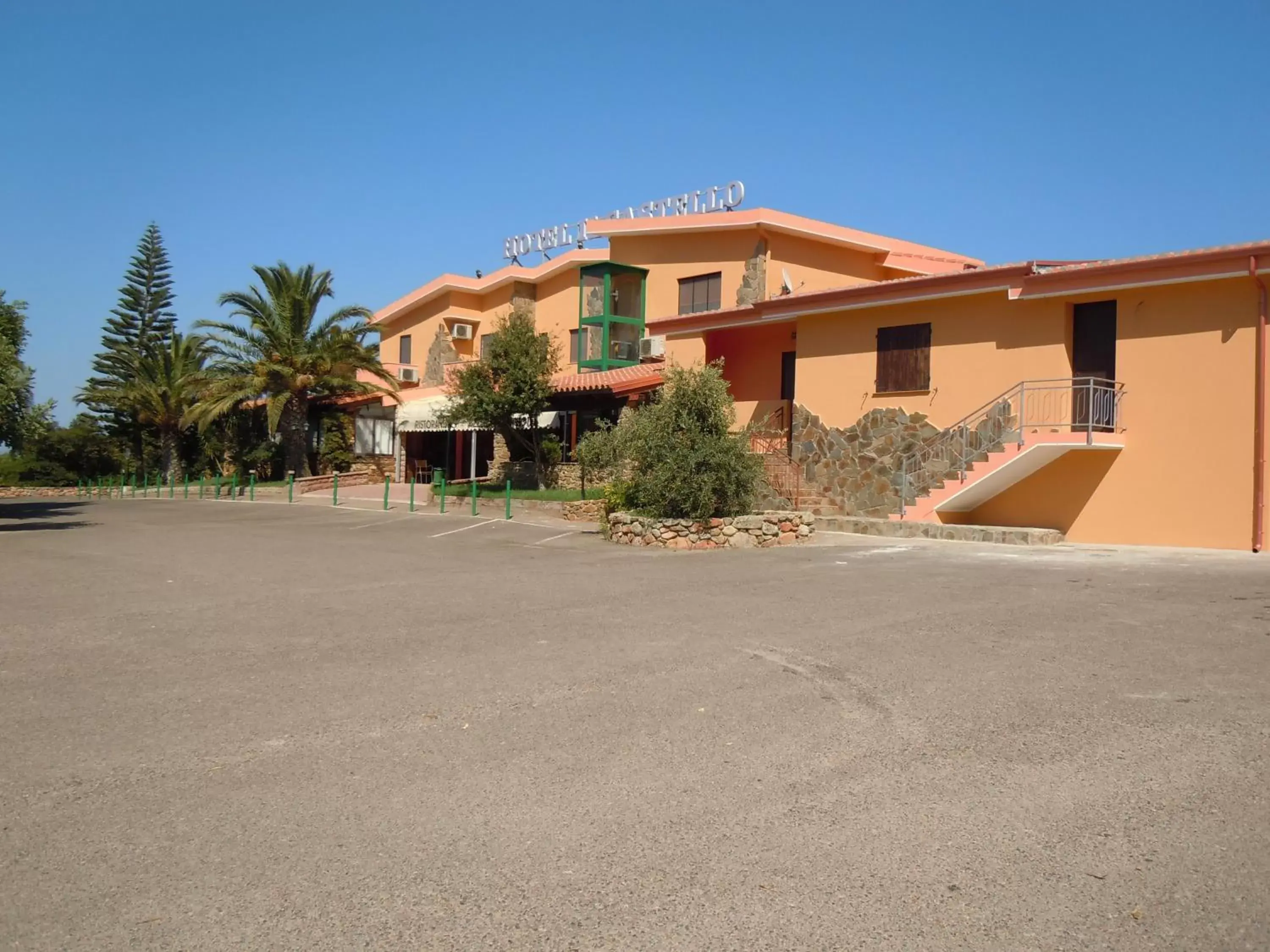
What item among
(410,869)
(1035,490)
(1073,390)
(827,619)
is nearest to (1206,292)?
(1073,390)

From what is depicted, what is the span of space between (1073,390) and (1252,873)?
15677 millimetres

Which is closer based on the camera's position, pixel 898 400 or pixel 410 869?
pixel 410 869

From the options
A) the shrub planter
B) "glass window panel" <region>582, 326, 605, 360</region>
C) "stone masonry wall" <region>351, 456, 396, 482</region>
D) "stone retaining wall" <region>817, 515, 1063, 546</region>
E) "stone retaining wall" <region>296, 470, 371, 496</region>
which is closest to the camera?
"stone retaining wall" <region>817, 515, 1063, 546</region>

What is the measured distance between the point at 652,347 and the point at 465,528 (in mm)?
10055

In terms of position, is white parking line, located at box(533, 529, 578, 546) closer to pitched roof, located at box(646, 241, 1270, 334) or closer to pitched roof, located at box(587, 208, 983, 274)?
pitched roof, located at box(646, 241, 1270, 334)

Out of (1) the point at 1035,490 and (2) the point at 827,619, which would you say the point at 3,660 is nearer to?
(2) the point at 827,619

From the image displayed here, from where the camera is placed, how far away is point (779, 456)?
2278 centimetres

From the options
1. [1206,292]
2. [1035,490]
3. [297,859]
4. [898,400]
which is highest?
[1206,292]

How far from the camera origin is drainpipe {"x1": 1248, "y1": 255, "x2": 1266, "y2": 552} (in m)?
15.8

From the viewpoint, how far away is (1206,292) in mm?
16500

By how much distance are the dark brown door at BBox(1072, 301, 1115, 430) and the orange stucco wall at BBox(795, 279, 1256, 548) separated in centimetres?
24

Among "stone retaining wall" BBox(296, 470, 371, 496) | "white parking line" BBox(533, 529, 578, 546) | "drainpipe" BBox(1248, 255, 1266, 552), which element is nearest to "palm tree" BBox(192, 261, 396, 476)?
"stone retaining wall" BBox(296, 470, 371, 496)

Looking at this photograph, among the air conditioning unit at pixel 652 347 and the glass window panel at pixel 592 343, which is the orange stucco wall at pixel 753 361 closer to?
the air conditioning unit at pixel 652 347

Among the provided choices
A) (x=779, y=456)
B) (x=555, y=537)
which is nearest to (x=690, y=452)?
(x=555, y=537)
